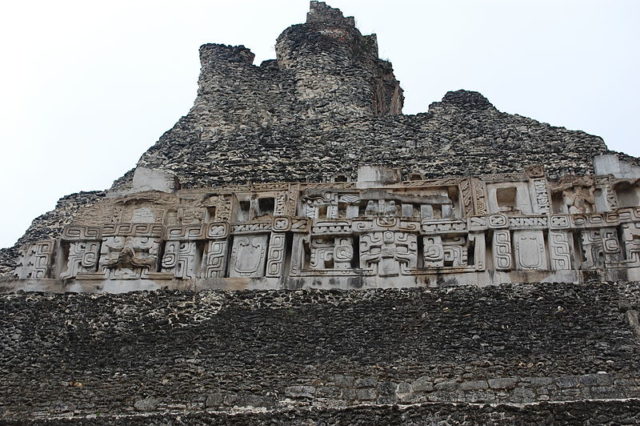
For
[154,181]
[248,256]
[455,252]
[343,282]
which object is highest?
[154,181]

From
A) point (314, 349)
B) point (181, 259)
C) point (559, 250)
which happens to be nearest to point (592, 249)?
point (559, 250)

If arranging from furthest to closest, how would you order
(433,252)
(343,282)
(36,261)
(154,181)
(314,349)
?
(154,181)
(36,261)
(433,252)
(343,282)
(314,349)

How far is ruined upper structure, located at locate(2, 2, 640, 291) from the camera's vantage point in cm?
1117

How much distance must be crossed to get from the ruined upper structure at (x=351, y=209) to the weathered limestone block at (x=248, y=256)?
2 centimetres

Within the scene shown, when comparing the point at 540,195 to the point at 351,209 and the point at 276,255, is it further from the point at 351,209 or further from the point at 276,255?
the point at 276,255

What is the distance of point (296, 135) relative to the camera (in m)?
15.3

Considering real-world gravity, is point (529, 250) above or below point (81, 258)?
above

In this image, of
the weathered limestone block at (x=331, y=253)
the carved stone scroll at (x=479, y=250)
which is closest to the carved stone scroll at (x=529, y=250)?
the carved stone scroll at (x=479, y=250)

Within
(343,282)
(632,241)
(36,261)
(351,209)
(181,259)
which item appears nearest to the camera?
(632,241)

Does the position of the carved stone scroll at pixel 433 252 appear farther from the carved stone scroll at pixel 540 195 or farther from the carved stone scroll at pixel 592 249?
the carved stone scroll at pixel 592 249

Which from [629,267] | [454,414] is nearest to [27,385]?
[454,414]

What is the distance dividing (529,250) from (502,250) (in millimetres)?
313

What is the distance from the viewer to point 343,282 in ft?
36.2

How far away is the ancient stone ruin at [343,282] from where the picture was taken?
8.98 meters
